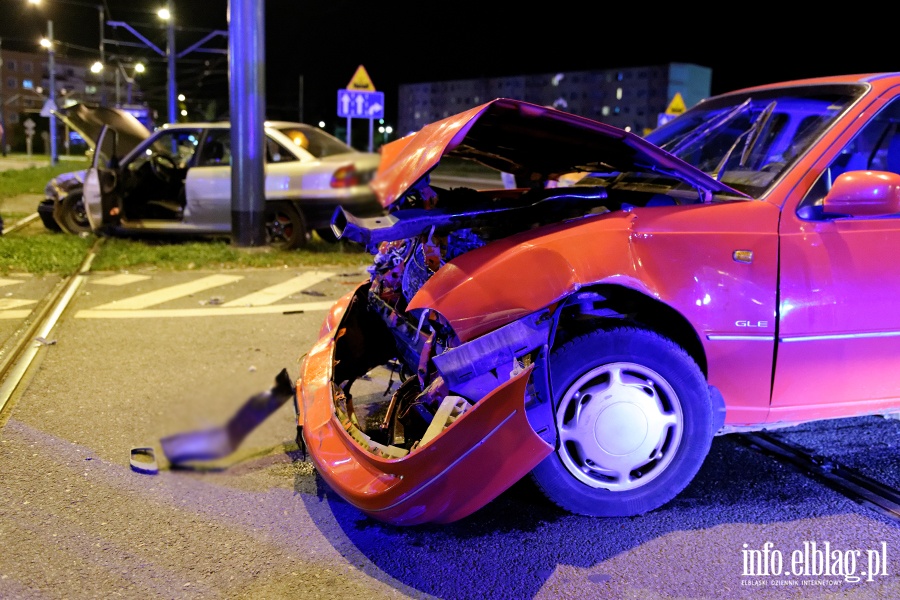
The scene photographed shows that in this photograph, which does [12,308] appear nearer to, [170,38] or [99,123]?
[99,123]

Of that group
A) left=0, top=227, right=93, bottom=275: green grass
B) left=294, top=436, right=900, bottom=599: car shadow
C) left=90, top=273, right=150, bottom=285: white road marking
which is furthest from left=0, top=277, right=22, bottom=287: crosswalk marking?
left=294, top=436, right=900, bottom=599: car shadow

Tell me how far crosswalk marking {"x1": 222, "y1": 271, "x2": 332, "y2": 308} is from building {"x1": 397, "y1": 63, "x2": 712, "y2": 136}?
240ft

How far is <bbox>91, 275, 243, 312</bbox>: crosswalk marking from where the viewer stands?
22.9ft

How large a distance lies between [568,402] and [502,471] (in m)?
0.47

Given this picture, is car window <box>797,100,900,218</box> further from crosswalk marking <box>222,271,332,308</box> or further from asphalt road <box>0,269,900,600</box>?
crosswalk marking <box>222,271,332,308</box>

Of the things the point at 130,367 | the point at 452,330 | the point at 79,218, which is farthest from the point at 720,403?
the point at 79,218

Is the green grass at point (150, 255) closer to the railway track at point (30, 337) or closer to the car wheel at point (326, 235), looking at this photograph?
the car wheel at point (326, 235)

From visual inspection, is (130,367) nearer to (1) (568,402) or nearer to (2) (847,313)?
(1) (568,402)

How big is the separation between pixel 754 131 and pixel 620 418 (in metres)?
1.97

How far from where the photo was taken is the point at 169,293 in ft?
24.9

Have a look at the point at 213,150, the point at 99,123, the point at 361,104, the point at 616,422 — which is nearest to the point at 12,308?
the point at 99,123

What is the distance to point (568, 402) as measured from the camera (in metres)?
2.94

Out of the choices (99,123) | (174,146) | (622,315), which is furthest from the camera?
(174,146)

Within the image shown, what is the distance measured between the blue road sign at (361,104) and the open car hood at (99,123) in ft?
11.6
